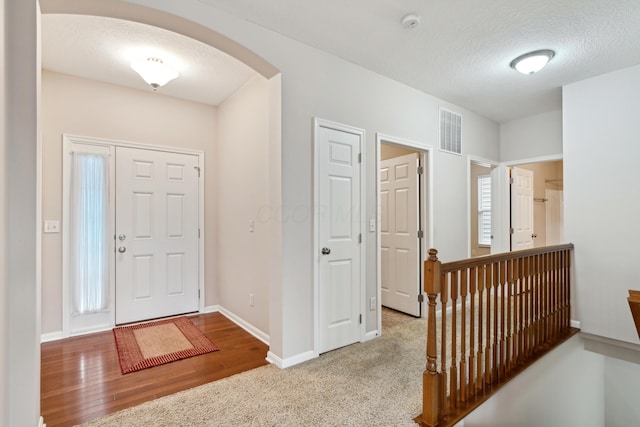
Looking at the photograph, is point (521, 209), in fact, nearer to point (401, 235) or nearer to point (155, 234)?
point (401, 235)

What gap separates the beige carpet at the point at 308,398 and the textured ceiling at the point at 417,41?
2756 millimetres

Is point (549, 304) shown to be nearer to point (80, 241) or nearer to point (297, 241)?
point (297, 241)

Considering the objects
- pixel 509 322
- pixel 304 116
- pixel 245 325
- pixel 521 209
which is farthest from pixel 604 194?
pixel 245 325

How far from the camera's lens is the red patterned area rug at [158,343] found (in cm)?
268

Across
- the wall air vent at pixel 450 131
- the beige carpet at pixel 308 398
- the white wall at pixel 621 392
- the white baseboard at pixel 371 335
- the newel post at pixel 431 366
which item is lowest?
the white wall at pixel 621 392

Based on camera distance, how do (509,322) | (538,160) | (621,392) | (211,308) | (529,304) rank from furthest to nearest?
(538,160) < (211,308) < (621,392) < (529,304) < (509,322)

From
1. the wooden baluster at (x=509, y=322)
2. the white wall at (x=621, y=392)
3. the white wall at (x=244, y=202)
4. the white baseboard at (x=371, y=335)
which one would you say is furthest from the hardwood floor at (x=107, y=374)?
the white wall at (x=621, y=392)

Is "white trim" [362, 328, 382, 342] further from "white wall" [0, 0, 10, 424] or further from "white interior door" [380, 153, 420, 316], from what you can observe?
"white wall" [0, 0, 10, 424]

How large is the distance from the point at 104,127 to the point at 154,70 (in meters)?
1.12

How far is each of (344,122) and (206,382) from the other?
98.8 inches

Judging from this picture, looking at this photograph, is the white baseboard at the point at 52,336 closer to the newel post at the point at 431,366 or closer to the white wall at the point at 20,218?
the white wall at the point at 20,218

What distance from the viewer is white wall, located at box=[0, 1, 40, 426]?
1.49m

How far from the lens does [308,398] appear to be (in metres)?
2.09

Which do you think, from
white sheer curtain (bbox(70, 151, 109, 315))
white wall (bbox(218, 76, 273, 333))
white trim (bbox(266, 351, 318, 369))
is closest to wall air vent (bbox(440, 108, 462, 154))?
white wall (bbox(218, 76, 273, 333))
